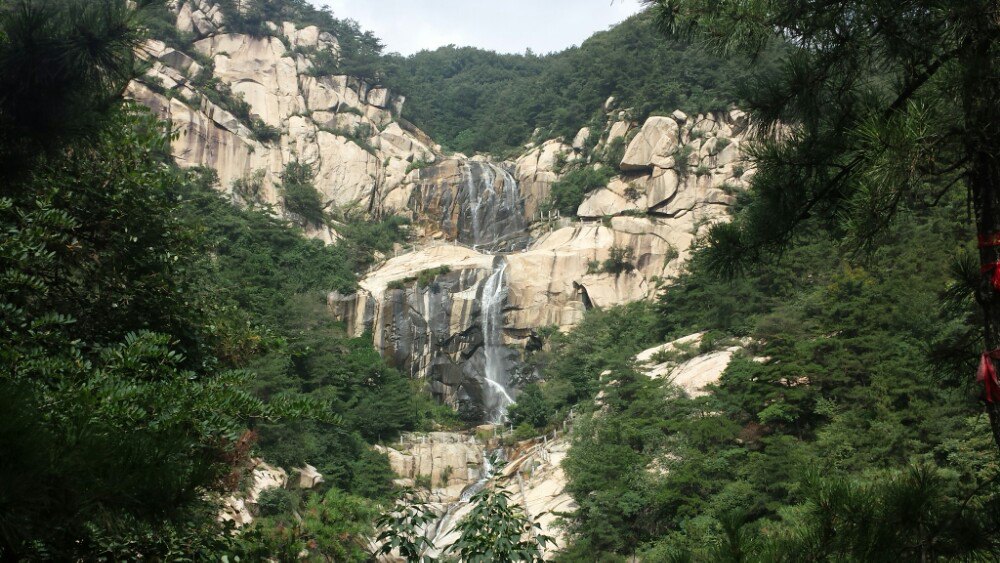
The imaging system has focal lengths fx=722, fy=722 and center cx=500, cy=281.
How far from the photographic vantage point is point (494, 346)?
3044 centimetres

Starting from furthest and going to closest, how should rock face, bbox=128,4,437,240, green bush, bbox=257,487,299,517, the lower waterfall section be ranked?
rock face, bbox=128,4,437,240 < the lower waterfall section < green bush, bbox=257,487,299,517

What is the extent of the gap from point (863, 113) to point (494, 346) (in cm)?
2740

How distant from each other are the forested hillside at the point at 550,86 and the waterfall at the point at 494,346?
39.7 feet

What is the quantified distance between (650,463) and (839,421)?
3864 millimetres

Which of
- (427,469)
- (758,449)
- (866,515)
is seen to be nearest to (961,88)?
(866,515)

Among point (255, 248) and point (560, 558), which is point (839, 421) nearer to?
point (560, 558)

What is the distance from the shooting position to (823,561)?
2549 millimetres

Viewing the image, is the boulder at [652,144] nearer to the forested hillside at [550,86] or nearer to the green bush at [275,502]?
the forested hillside at [550,86]

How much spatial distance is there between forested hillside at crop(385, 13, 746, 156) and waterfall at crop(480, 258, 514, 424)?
39.7ft

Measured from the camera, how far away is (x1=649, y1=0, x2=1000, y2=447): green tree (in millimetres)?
2814

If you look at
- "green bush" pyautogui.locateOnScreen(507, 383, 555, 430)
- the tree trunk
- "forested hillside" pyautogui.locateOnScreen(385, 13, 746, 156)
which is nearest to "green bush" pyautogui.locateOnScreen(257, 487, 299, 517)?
"green bush" pyautogui.locateOnScreen(507, 383, 555, 430)

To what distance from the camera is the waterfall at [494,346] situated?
2847cm

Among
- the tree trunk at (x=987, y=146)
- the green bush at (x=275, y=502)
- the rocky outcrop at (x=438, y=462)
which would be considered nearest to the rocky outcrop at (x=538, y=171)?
the rocky outcrop at (x=438, y=462)

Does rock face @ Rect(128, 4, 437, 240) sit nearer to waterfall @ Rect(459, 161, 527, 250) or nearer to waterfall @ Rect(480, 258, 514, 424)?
waterfall @ Rect(459, 161, 527, 250)
